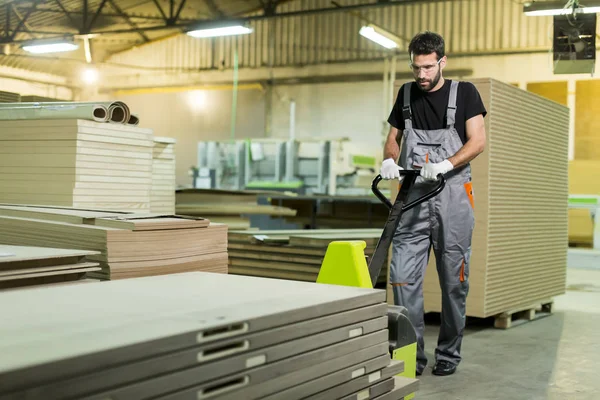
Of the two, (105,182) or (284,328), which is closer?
(284,328)

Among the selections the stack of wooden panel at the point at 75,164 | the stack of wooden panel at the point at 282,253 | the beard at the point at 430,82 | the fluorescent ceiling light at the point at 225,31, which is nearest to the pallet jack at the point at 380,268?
the beard at the point at 430,82

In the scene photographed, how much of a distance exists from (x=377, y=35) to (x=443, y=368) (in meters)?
13.1

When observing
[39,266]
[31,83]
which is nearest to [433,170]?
[39,266]

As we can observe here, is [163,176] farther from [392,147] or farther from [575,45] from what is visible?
[575,45]

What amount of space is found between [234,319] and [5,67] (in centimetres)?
2290

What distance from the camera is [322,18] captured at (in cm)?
2198

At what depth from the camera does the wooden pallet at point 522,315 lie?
6348mm

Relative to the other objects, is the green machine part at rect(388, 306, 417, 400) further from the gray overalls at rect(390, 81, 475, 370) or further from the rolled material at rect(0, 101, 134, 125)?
the rolled material at rect(0, 101, 134, 125)

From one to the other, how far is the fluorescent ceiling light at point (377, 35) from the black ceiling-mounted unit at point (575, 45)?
5.55 m

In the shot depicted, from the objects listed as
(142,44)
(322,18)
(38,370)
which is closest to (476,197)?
(38,370)

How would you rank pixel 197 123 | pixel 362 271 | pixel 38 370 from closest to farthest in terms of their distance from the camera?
pixel 38 370
pixel 362 271
pixel 197 123

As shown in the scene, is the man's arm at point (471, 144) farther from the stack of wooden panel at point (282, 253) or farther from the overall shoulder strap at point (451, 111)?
the stack of wooden panel at point (282, 253)

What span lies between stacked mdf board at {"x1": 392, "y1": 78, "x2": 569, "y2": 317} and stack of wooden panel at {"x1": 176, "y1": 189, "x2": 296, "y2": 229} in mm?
2850

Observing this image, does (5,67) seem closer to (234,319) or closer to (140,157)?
(140,157)
